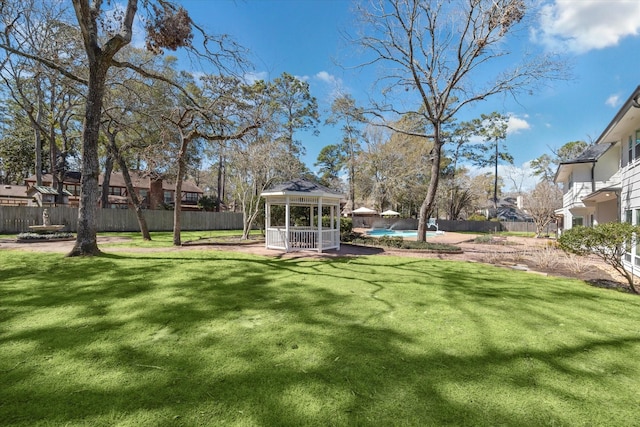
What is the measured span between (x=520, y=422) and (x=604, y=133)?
1235cm

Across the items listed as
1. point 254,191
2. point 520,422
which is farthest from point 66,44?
point 520,422

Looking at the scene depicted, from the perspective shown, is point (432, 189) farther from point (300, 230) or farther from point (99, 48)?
point (99, 48)

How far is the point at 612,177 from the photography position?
1386 centimetres

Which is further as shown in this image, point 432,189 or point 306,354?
point 432,189

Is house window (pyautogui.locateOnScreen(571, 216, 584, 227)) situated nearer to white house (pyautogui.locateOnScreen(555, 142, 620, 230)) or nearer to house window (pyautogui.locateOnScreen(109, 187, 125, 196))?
white house (pyautogui.locateOnScreen(555, 142, 620, 230))

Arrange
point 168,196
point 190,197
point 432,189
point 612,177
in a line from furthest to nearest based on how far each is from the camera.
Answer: point 190,197
point 168,196
point 432,189
point 612,177

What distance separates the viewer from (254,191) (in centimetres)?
1531

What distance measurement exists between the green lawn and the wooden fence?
49.8 ft

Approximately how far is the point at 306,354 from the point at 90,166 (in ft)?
26.6

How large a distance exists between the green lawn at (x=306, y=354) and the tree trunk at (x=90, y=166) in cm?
193

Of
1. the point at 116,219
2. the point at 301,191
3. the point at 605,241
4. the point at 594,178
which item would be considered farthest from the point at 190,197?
the point at 605,241

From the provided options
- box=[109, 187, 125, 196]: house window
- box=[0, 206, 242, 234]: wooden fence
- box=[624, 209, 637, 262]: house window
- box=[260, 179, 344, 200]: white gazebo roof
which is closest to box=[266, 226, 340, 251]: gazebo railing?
box=[260, 179, 344, 200]: white gazebo roof

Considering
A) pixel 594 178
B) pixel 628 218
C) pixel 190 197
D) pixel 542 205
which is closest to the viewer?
pixel 628 218

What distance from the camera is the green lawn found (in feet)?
7.09
